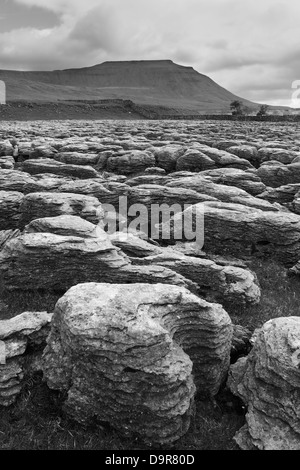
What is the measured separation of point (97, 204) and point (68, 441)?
56.1ft

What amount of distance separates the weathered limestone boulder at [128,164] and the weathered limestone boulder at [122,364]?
121ft

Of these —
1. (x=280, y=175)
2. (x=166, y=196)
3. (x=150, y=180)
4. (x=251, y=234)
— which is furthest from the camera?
(x=280, y=175)

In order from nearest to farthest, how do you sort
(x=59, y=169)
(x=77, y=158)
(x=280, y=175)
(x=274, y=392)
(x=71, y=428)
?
(x=274, y=392) → (x=71, y=428) → (x=59, y=169) → (x=280, y=175) → (x=77, y=158)

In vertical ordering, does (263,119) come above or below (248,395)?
above

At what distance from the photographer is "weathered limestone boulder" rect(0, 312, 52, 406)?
12133 mm

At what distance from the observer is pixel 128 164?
1886 inches

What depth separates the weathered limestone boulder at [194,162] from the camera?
152ft

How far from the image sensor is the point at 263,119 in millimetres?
184250

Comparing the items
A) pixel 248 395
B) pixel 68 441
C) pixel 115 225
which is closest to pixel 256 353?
pixel 248 395

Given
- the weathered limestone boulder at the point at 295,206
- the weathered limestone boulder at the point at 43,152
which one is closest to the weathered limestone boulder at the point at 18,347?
the weathered limestone boulder at the point at 295,206

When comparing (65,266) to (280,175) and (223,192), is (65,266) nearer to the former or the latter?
(223,192)

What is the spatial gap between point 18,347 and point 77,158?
3711 centimetres

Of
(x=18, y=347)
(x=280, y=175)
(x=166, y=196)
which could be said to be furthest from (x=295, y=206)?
(x=18, y=347)

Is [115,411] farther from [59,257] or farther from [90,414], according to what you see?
[59,257]
